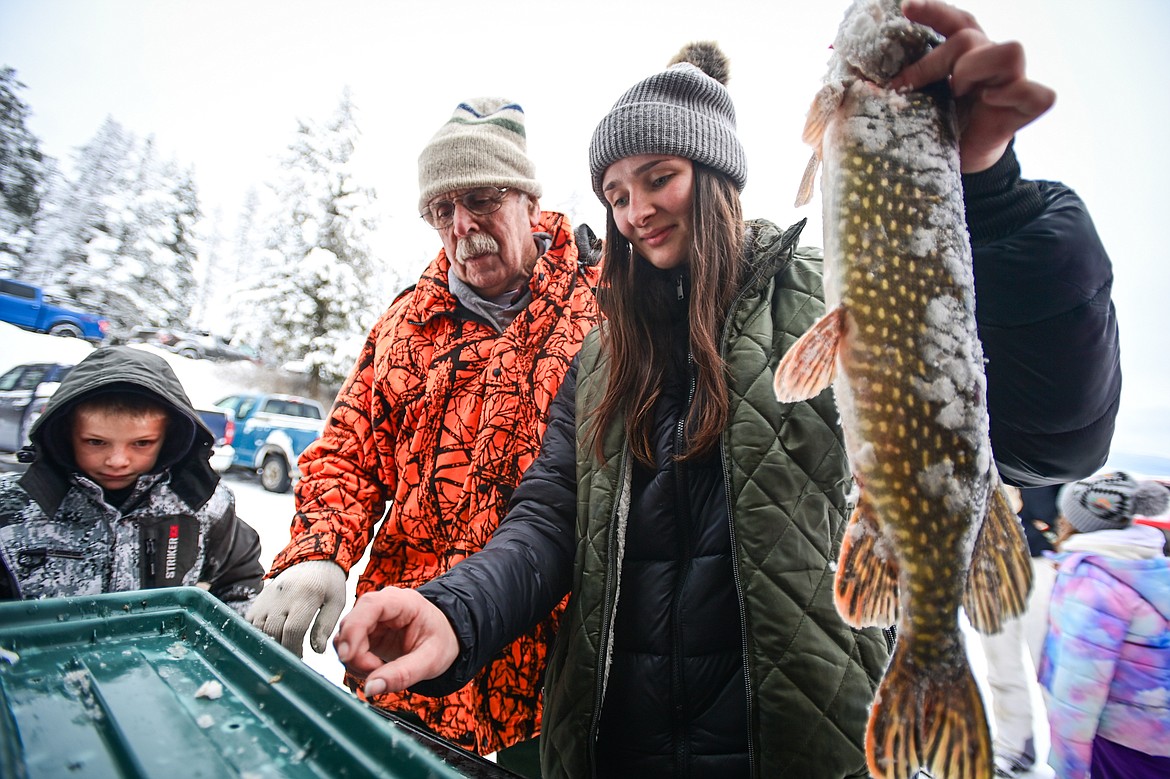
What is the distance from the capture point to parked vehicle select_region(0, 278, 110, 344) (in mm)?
21328

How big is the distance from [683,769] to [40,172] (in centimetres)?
3884

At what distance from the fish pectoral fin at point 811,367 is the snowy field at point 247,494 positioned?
3.30ft

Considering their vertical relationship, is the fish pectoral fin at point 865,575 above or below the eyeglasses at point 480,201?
below

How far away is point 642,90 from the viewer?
181 centimetres

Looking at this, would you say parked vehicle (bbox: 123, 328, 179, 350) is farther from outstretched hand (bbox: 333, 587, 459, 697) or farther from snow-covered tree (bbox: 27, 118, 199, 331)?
outstretched hand (bbox: 333, 587, 459, 697)

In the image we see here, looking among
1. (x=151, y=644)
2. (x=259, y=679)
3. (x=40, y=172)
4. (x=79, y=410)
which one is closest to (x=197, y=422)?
(x=79, y=410)

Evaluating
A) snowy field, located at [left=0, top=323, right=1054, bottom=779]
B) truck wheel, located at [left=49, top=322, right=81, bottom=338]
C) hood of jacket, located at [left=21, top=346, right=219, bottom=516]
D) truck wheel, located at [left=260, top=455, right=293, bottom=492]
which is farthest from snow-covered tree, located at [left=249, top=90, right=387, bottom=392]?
hood of jacket, located at [left=21, top=346, right=219, bottom=516]

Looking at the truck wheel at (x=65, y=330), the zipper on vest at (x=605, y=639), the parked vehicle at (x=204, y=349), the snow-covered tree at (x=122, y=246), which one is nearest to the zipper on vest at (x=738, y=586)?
the zipper on vest at (x=605, y=639)

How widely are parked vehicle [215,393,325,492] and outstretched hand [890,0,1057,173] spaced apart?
36.3ft

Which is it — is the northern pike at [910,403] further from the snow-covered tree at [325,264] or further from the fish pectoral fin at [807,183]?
the snow-covered tree at [325,264]

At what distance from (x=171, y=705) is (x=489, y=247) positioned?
1831mm

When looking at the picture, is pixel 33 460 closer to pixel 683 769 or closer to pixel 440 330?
pixel 440 330

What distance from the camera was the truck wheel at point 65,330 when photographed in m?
22.1

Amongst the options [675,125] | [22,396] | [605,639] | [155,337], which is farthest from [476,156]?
[155,337]
